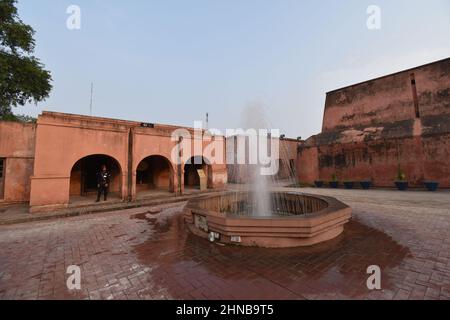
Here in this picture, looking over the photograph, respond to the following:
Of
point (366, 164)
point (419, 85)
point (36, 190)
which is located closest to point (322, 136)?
point (366, 164)

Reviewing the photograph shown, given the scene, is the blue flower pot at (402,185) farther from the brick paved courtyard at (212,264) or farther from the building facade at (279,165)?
the building facade at (279,165)

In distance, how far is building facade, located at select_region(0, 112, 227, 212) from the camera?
344 inches

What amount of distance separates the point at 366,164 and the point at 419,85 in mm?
8304

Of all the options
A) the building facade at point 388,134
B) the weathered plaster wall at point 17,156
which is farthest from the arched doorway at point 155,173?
the building facade at point 388,134

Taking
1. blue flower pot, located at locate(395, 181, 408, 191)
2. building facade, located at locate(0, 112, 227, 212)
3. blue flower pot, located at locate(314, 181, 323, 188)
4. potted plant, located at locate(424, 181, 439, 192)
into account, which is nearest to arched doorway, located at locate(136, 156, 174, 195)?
building facade, located at locate(0, 112, 227, 212)

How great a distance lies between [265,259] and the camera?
419 centimetres

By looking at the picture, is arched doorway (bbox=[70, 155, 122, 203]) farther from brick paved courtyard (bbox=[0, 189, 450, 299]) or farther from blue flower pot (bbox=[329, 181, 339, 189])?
blue flower pot (bbox=[329, 181, 339, 189])

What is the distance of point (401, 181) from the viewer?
1467 cm

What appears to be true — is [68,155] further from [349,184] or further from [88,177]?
[349,184]

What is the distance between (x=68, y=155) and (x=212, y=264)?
30.5 ft

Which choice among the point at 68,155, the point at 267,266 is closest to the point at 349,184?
the point at 267,266

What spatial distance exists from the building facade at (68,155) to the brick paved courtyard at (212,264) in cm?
281
